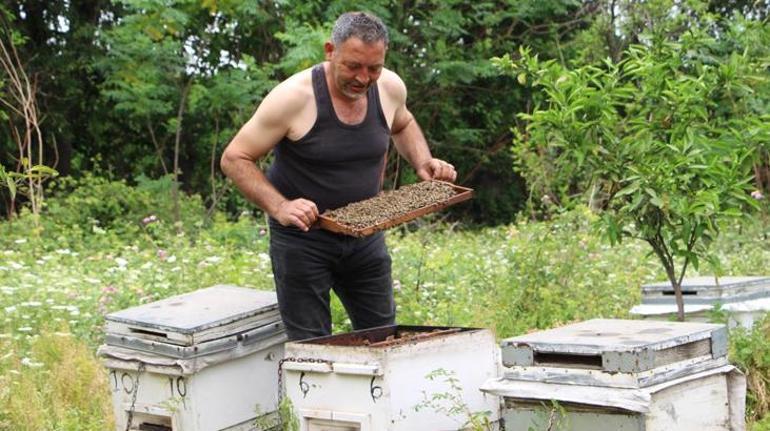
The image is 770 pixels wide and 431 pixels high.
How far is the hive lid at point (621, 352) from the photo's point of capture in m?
3.78

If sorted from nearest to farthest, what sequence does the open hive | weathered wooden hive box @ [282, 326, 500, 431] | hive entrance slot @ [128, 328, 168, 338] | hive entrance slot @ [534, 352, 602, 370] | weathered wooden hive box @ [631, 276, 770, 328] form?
hive entrance slot @ [534, 352, 602, 370] → weathered wooden hive box @ [282, 326, 500, 431] → the open hive → hive entrance slot @ [128, 328, 168, 338] → weathered wooden hive box @ [631, 276, 770, 328]

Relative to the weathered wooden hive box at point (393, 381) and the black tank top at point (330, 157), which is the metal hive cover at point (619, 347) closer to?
the weathered wooden hive box at point (393, 381)

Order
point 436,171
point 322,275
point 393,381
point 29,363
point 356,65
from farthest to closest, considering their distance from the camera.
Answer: point 29,363 < point 436,171 < point 322,275 < point 356,65 < point 393,381

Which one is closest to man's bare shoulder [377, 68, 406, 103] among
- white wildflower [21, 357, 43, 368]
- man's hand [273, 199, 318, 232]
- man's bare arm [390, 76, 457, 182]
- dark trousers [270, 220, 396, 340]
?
man's bare arm [390, 76, 457, 182]

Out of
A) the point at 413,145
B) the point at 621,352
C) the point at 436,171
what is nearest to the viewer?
the point at 621,352

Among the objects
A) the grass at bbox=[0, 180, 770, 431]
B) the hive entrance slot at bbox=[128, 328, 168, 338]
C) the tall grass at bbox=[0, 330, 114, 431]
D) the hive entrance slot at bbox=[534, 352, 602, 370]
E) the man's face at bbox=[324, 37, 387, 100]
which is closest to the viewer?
the hive entrance slot at bbox=[534, 352, 602, 370]

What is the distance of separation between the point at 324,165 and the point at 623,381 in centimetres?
175

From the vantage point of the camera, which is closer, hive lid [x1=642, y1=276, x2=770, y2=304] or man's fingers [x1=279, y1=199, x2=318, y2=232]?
man's fingers [x1=279, y1=199, x2=318, y2=232]

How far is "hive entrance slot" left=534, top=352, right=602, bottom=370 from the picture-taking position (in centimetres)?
395

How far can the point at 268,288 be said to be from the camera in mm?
7809

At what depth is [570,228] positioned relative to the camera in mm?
8109

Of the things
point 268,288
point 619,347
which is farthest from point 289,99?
point 268,288

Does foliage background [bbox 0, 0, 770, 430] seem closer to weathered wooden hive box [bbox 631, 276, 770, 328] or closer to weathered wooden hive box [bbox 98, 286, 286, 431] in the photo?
weathered wooden hive box [bbox 631, 276, 770, 328]

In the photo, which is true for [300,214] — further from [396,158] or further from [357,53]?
[396,158]
